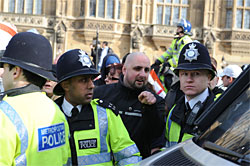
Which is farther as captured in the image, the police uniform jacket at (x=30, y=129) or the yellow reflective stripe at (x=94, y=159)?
the yellow reflective stripe at (x=94, y=159)

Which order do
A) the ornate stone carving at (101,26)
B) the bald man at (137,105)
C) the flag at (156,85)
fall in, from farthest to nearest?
the ornate stone carving at (101,26)
the flag at (156,85)
the bald man at (137,105)

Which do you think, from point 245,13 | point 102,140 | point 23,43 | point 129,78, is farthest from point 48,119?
point 245,13

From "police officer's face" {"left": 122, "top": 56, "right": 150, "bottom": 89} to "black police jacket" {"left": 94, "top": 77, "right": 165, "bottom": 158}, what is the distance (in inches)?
2.7

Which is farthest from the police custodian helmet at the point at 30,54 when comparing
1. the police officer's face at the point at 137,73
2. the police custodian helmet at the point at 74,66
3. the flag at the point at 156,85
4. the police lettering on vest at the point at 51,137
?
the flag at the point at 156,85

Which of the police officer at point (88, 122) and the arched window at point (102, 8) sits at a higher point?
the arched window at point (102, 8)

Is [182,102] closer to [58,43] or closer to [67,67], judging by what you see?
[67,67]

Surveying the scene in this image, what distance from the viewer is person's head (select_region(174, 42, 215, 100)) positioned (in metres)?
3.80

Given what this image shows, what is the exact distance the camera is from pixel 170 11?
84.9 feet

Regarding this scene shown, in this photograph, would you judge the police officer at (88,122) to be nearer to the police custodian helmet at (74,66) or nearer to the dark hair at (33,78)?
the police custodian helmet at (74,66)

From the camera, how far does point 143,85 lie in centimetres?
440

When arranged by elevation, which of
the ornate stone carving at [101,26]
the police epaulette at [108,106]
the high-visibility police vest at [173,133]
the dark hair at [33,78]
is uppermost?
the ornate stone carving at [101,26]

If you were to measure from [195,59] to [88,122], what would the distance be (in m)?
1.21

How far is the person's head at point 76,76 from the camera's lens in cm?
331

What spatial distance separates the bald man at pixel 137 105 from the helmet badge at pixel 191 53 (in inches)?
18.9
